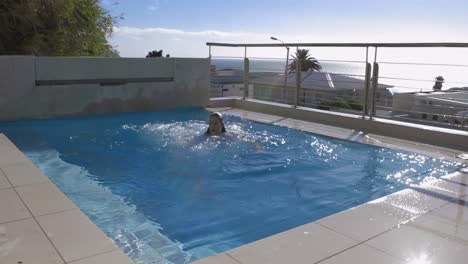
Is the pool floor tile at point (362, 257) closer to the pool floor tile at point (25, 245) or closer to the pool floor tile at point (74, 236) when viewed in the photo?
the pool floor tile at point (74, 236)

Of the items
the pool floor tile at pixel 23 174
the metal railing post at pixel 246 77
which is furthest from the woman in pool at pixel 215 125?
the metal railing post at pixel 246 77

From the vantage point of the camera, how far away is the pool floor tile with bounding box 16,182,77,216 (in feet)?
7.93

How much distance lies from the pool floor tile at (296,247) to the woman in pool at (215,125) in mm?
2941

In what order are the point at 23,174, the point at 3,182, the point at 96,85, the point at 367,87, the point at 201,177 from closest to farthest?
the point at 3,182 < the point at 23,174 < the point at 201,177 < the point at 367,87 < the point at 96,85

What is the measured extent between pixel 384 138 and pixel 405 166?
45.7 inches

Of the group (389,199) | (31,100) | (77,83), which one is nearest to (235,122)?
(77,83)

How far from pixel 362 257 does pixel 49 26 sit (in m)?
7.28

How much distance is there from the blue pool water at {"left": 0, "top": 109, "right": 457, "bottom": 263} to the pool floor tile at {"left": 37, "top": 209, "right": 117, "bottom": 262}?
0.73 feet

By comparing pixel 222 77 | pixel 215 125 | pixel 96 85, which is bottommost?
pixel 215 125

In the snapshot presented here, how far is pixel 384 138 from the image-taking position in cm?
505

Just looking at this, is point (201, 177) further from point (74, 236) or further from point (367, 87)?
point (367, 87)

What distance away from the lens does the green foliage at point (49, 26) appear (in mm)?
7027

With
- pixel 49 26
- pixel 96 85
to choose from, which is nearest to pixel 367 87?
pixel 96 85

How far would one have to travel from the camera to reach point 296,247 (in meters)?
2.09
